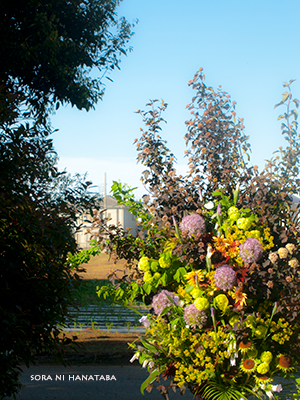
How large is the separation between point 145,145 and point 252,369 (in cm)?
193

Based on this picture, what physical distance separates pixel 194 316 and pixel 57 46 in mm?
7179

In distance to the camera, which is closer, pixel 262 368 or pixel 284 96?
pixel 262 368

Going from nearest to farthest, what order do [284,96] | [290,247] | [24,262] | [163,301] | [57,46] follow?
[290,247]
[163,301]
[284,96]
[24,262]
[57,46]

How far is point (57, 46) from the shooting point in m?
7.75

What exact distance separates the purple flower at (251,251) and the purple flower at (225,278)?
147mm

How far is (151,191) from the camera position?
2.95m

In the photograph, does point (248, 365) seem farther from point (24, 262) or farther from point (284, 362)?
point (24, 262)

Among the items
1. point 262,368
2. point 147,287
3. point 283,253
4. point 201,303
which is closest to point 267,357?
point 262,368

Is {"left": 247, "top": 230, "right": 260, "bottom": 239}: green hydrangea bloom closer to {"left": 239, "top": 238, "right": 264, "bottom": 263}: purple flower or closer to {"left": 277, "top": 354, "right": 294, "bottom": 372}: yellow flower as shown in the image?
{"left": 239, "top": 238, "right": 264, "bottom": 263}: purple flower

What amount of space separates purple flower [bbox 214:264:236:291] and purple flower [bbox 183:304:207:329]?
0.22 m

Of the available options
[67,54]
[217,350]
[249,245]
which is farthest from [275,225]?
[67,54]

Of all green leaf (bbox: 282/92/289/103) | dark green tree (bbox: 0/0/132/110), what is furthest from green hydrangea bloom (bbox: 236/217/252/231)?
dark green tree (bbox: 0/0/132/110)

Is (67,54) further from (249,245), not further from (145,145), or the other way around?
(249,245)

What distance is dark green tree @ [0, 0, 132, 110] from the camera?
7648mm
